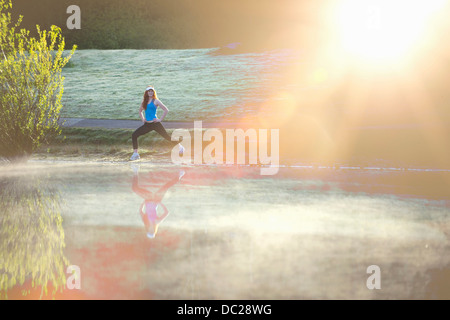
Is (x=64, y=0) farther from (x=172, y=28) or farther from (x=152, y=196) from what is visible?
(x=152, y=196)

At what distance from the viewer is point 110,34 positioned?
210ft

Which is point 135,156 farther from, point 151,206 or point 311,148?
point 151,206

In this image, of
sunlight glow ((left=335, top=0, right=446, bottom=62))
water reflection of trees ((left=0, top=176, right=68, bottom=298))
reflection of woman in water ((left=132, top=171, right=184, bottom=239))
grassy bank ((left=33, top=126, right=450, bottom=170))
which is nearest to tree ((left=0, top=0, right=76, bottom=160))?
grassy bank ((left=33, top=126, right=450, bottom=170))

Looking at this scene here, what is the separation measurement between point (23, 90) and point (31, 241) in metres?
9.79

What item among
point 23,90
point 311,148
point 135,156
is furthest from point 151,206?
point 311,148

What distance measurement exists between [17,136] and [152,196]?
689 cm

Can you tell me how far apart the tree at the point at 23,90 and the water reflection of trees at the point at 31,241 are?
4803 mm

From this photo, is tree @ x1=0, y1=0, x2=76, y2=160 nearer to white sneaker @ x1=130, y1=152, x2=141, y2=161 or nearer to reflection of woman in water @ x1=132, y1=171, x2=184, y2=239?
white sneaker @ x1=130, y1=152, x2=141, y2=161

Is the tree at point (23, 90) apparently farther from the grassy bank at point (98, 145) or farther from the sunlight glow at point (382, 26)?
the sunlight glow at point (382, 26)

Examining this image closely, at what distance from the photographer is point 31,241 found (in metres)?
8.30

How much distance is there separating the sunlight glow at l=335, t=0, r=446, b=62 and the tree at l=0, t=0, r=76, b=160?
1120cm

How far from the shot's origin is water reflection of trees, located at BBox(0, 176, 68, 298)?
648 cm
